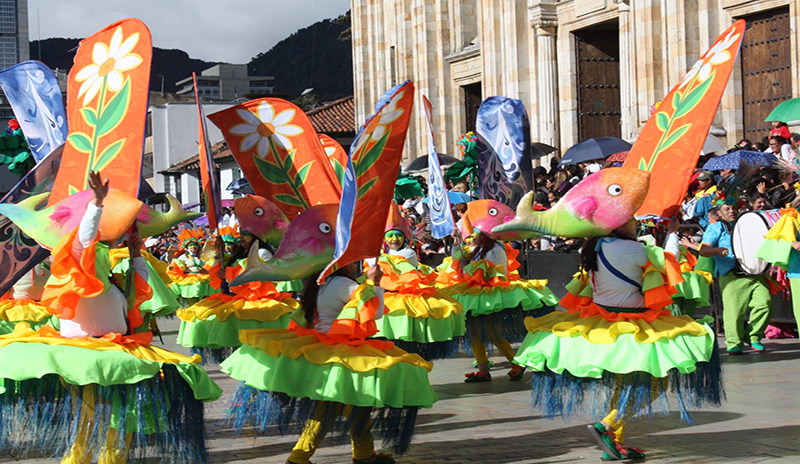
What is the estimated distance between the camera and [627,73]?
21375 mm

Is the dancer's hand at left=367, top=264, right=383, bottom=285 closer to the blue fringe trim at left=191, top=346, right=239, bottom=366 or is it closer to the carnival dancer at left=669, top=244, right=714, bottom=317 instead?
the blue fringe trim at left=191, top=346, right=239, bottom=366

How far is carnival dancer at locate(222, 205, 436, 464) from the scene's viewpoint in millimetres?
6480

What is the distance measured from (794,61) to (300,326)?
525 inches

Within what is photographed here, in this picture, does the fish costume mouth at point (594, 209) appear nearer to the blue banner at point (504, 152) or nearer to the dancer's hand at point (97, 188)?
the dancer's hand at point (97, 188)

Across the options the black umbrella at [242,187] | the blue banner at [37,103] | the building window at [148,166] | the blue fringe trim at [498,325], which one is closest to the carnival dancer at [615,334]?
the blue fringe trim at [498,325]

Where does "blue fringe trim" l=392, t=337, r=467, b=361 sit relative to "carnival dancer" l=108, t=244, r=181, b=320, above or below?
below

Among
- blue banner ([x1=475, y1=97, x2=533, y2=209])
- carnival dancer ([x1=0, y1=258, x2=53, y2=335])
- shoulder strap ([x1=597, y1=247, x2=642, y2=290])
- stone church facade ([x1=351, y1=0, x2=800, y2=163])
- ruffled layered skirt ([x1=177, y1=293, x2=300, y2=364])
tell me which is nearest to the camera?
shoulder strap ([x1=597, y1=247, x2=642, y2=290])

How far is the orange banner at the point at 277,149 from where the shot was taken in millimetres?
7941

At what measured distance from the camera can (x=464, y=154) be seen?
15.3 m

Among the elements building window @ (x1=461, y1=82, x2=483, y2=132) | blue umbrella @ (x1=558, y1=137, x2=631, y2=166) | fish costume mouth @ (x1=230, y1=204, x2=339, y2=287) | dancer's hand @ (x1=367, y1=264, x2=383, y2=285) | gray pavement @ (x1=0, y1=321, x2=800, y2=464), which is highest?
building window @ (x1=461, y1=82, x2=483, y2=132)

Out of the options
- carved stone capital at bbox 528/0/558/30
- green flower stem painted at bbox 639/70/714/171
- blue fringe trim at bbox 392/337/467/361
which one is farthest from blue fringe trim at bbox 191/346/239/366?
carved stone capital at bbox 528/0/558/30

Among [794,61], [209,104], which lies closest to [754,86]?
[794,61]

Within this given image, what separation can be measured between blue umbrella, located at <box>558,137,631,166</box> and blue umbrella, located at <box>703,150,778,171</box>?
310 centimetres

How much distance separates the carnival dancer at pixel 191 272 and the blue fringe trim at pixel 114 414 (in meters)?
10.2
